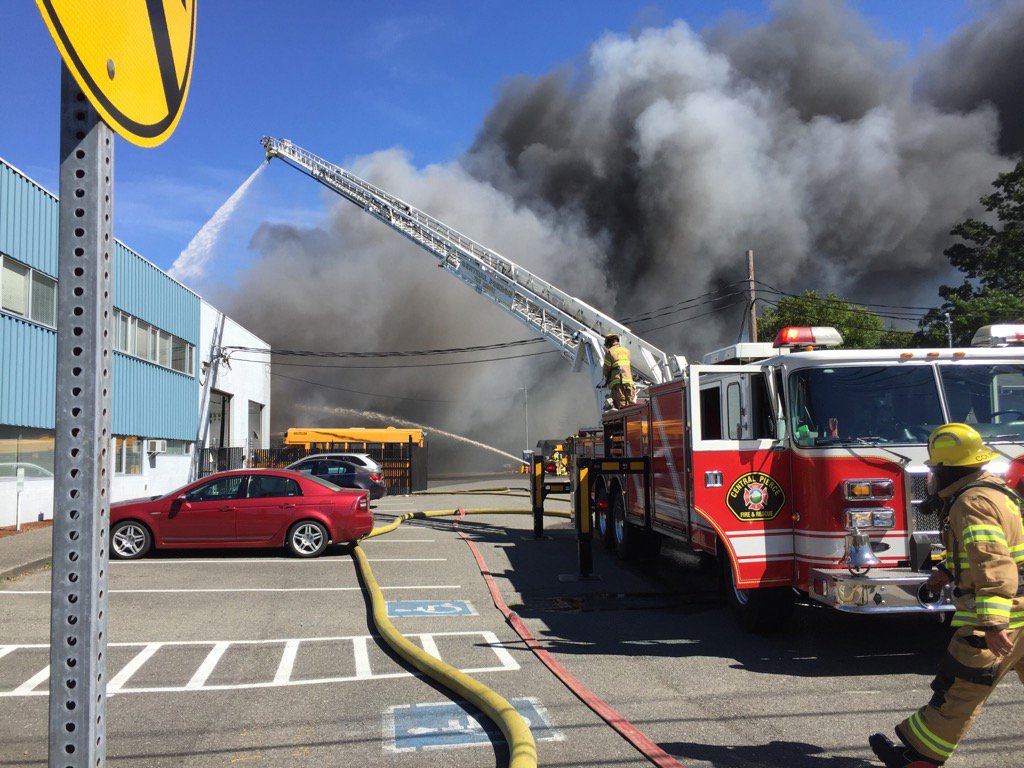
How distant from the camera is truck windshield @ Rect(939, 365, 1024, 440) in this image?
5.93 meters

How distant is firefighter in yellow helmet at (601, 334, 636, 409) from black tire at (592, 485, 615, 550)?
1.43 metres

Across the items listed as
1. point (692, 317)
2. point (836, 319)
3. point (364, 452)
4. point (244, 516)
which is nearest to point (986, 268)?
point (836, 319)

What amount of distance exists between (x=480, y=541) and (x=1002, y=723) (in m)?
8.88

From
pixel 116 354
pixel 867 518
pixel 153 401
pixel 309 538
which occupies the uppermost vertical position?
pixel 116 354

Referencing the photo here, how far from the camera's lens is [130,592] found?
844 cm

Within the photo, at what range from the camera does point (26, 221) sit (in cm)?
1441

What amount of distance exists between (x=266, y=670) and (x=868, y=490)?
4288 mm

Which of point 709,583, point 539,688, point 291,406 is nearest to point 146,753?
point 539,688

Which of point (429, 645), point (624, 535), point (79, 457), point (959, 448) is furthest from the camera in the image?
point (624, 535)

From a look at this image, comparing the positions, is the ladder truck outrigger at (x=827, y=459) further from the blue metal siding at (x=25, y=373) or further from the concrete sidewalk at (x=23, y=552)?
the blue metal siding at (x=25, y=373)

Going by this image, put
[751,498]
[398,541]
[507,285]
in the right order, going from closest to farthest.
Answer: [751,498], [398,541], [507,285]

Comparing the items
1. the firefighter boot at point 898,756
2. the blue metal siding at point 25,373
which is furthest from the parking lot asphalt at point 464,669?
the blue metal siding at point 25,373

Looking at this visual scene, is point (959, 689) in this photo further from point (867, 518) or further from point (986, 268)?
point (986, 268)

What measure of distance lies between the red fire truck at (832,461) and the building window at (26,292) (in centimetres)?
1215
